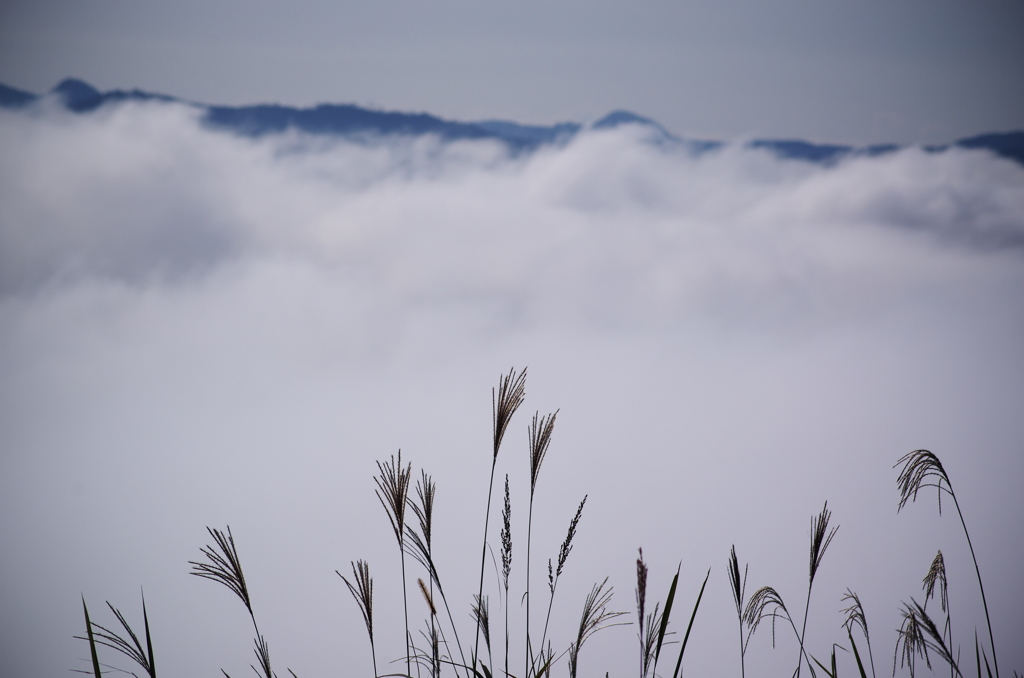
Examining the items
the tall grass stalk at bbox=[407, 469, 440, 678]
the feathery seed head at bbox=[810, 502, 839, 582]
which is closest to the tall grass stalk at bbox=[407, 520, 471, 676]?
the tall grass stalk at bbox=[407, 469, 440, 678]

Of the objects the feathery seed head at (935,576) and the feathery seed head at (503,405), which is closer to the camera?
the feathery seed head at (503,405)

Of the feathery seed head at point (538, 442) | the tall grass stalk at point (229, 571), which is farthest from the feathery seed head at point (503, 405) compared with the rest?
the tall grass stalk at point (229, 571)

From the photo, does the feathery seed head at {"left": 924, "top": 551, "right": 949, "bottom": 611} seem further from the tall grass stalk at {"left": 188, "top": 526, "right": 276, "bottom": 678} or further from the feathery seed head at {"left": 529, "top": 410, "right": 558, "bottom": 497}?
the tall grass stalk at {"left": 188, "top": 526, "right": 276, "bottom": 678}

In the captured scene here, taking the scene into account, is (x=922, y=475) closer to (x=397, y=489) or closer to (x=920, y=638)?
(x=920, y=638)

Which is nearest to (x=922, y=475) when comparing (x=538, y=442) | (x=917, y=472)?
(x=917, y=472)

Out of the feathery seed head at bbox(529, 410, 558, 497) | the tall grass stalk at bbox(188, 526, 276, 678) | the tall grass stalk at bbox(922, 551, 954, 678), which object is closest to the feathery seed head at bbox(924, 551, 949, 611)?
the tall grass stalk at bbox(922, 551, 954, 678)

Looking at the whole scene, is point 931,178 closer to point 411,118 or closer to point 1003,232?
point 1003,232

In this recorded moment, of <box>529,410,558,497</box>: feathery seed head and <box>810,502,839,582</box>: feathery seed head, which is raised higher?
<box>529,410,558,497</box>: feathery seed head

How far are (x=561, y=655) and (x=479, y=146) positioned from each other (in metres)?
26.3

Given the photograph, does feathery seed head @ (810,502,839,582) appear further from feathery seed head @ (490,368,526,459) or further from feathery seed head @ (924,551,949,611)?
feathery seed head @ (490,368,526,459)

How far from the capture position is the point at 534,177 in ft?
121

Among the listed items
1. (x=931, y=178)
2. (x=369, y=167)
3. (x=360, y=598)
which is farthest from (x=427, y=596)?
(x=369, y=167)

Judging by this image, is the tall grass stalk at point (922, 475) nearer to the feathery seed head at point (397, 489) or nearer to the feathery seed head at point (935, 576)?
the feathery seed head at point (935, 576)

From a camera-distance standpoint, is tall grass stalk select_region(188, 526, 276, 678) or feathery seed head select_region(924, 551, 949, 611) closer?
tall grass stalk select_region(188, 526, 276, 678)
